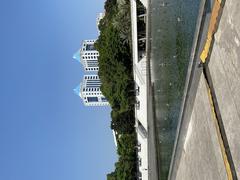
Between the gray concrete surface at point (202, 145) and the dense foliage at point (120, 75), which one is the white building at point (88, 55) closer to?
the dense foliage at point (120, 75)

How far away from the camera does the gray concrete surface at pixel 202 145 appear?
370 inches

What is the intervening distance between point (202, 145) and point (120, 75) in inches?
583

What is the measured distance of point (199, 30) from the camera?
9633 millimetres

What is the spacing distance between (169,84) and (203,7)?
25.2 feet

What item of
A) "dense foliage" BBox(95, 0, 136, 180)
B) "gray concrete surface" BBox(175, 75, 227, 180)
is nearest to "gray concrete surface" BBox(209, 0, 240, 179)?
"gray concrete surface" BBox(175, 75, 227, 180)

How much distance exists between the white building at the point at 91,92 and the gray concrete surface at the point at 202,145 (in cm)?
7293

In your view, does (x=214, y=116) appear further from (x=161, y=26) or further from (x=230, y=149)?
(x=161, y=26)

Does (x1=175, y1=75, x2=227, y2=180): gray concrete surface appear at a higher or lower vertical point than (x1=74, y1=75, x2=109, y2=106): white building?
lower

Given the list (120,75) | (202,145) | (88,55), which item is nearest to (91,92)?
(88,55)

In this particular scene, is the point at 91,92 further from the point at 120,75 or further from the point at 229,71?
the point at 229,71

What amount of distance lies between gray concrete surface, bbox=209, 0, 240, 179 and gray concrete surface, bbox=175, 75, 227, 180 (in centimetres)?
83

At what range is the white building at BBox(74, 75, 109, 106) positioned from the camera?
8612 centimetres

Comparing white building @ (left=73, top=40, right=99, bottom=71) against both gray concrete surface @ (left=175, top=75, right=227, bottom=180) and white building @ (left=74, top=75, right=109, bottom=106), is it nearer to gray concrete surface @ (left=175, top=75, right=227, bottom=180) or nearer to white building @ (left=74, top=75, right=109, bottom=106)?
white building @ (left=74, top=75, right=109, bottom=106)

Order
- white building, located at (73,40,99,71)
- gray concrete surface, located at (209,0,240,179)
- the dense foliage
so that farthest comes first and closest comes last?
white building, located at (73,40,99,71) < the dense foliage < gray concrete surface, located at (209,0,240,179)
